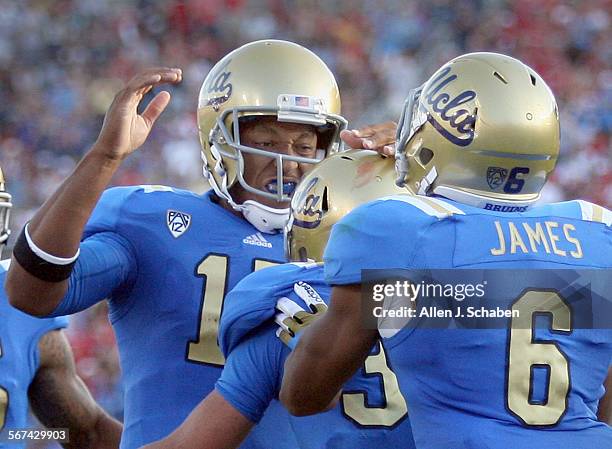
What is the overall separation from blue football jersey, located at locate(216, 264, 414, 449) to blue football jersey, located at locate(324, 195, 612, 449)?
0.93 ft

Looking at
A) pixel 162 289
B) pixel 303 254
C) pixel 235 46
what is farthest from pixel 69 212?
pixel 235 46

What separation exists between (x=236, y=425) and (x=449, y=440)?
48cm

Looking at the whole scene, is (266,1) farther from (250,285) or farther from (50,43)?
(250,285)

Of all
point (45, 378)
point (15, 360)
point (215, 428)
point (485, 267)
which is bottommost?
point (45, 378)

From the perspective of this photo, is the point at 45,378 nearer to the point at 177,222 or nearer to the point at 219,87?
the point at 177,222

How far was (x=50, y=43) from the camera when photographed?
8.99m

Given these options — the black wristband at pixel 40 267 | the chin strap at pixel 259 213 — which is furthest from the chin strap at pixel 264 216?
the black wristband at pixel 40 267

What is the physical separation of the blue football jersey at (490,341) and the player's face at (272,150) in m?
0.94

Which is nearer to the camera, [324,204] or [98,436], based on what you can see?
[324,204]

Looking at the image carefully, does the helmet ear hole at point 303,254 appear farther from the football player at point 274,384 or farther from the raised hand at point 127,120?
the raised hand at point 127,120

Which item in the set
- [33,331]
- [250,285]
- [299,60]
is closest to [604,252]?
[250,285]

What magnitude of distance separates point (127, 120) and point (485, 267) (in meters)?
1.05

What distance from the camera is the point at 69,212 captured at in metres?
2.74

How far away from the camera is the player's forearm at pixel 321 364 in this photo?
7.17 feet
